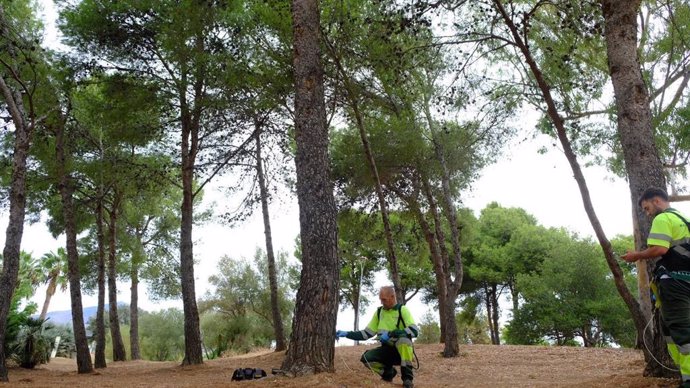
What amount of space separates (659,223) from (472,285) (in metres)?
25.7

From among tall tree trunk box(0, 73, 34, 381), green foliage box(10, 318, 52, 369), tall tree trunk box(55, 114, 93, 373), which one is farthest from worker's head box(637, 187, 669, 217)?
green foliage box(10, 318, 52, 369)

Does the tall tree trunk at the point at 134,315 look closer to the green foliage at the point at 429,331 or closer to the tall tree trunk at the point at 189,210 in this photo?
the tall tree trunk at the point at 189,210

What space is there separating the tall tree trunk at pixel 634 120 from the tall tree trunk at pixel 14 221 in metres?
8.95

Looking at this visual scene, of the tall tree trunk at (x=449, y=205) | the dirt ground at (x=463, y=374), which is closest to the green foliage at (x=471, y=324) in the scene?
the dirt ground at (x=463, y=374)

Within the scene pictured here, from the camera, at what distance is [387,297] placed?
5.89 metres

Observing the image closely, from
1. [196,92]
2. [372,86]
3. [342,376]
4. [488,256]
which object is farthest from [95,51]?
[488,256]

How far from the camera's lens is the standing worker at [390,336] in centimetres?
573

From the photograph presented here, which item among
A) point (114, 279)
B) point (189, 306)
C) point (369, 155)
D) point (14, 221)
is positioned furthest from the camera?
point (114, 279)

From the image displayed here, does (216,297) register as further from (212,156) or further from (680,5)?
(680,5)

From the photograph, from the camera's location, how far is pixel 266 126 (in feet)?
43.7

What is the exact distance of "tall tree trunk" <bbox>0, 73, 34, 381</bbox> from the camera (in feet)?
28.0

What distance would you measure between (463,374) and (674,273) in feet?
18.6

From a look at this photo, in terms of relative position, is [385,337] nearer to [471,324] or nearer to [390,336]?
[390,336]

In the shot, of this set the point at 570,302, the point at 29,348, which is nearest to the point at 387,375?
the point at 29,348
